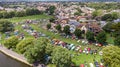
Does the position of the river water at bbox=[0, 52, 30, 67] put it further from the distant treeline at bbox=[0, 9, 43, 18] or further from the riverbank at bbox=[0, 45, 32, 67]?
the distant treeline at bbox=[0, 9, 43, 18]

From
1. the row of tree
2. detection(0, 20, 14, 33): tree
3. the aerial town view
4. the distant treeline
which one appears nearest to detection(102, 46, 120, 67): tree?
the aerial town view

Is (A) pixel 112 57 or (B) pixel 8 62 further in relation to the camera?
(B) pixel 8 62

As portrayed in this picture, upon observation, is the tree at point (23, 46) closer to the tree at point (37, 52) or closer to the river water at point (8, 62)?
the river water at point (8, 62)

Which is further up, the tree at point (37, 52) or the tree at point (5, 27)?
Answer: the tree at point (37, 52)

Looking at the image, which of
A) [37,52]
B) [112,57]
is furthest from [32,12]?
[112,57]

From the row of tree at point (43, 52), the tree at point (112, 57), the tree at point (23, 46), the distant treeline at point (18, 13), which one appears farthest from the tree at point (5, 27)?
the tree at point (112, 57)

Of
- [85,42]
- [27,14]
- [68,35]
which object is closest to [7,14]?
[27,14]

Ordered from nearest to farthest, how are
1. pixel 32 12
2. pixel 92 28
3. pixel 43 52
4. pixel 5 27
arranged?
pixel 43 52 < pixel 92 28 < pixel 5 27 < pixel 32 12

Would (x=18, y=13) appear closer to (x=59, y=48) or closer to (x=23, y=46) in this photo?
(x=23, y=46)
